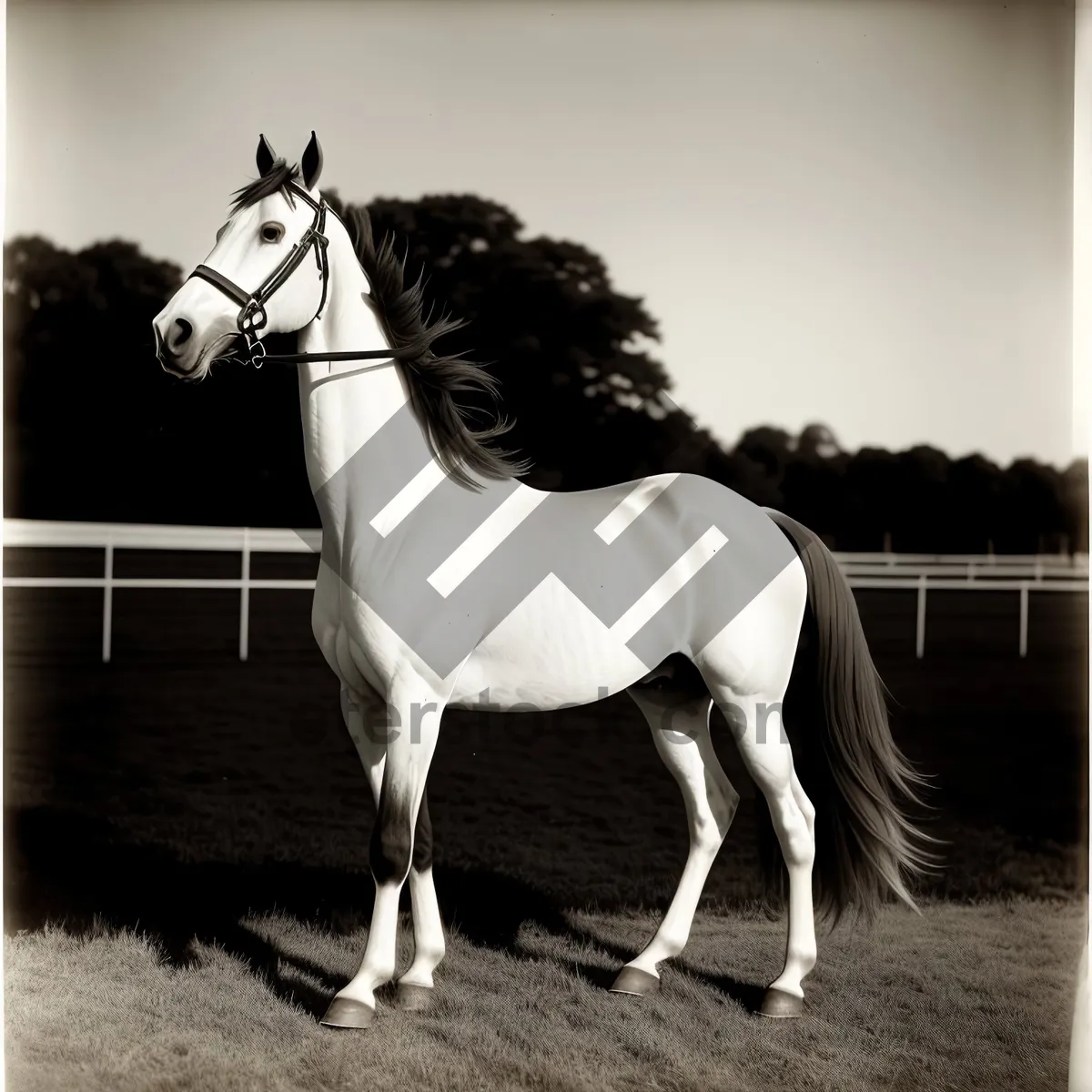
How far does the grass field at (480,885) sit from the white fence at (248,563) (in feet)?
0.54

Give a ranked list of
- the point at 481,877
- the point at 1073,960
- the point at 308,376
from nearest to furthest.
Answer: the point at 308,376 → the point at 1073,960 → the point at 481,877


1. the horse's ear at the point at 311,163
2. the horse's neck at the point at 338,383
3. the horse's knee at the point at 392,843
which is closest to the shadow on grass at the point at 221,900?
the horse's knee at the point at 392,843

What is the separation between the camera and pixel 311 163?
2.69 m

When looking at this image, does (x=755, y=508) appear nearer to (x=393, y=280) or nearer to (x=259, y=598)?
(x=393, y=280)

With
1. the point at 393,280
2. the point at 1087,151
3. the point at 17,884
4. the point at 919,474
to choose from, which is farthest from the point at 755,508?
the point at 17,884

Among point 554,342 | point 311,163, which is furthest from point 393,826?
point 554,342

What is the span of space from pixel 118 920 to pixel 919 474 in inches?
157

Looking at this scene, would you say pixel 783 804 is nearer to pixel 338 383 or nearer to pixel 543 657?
pixel 543 657

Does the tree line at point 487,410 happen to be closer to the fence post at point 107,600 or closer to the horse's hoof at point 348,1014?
the fence post at point 107,600

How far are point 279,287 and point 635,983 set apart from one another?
238 centimetres

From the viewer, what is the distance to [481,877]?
4.22m

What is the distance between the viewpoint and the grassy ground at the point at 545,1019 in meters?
2.64

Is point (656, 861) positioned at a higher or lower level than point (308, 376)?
lower

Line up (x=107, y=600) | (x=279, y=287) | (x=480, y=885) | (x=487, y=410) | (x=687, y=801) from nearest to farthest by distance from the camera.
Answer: (x=279, y=287) → (x=687, y=801) → (x=480, y=885) → (x=487, y=410) → (x=107, y=600)
